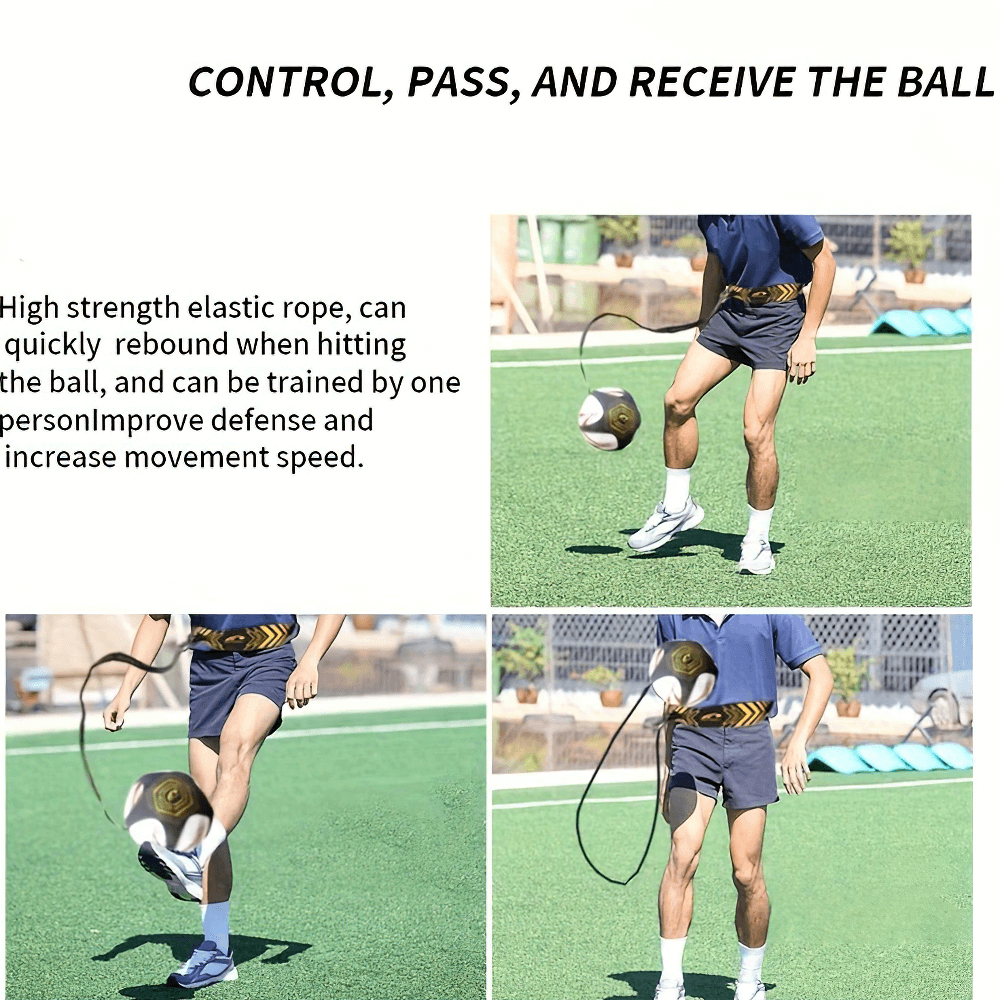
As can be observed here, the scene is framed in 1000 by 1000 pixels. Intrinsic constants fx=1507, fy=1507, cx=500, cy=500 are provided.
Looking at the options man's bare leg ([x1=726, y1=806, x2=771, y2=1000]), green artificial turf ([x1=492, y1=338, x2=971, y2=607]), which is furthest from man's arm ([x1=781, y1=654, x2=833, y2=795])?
green artificial turf ([x1=492, y1=338, x2=971, y2=607])

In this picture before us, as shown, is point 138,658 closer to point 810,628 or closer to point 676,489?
point 676,489

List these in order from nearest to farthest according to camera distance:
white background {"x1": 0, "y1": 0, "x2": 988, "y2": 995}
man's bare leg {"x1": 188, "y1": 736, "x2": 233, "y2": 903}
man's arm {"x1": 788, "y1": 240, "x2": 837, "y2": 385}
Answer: white background {"x1": 0, "y1": 0, "x2": 988, "y2": 995} < man's arm {"x1": 788, "y1": 240, "x2": 837, "y2": 385} < man's bare leg {"x1": 188, "y1": 736, "x2": 233, "y2": 903}

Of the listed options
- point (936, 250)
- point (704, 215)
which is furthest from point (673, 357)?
point (936, 250)

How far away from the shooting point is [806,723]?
4.65m

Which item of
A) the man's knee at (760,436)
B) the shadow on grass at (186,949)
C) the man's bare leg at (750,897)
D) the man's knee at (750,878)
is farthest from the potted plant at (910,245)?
the shadow on grass at (186,949)

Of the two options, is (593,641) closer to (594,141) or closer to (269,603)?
(269,603)

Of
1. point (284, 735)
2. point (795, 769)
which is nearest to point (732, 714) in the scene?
point (795, 769)

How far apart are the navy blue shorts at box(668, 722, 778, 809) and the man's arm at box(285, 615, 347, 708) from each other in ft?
3.77

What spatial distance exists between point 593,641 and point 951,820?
1234 mm

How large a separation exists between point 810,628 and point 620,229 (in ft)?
4.41

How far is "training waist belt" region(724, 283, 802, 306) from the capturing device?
4.58 meters

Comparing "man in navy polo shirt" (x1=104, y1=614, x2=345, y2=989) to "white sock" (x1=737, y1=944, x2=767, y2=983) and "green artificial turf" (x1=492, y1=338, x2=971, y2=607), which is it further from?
"white sock" (x1=737, y1=944, x2=767, y2=983)

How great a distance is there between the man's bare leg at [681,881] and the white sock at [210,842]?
139cm

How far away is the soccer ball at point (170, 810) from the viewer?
464 cm
